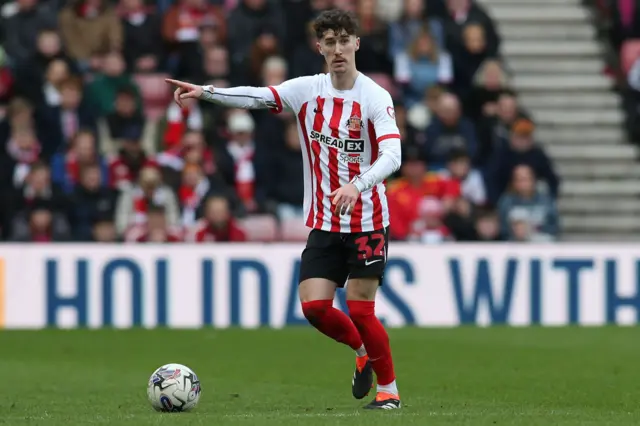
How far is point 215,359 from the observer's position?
1249 cm

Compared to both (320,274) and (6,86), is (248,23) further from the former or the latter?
(320,274)

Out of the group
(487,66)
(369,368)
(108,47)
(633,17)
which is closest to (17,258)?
(108,47)

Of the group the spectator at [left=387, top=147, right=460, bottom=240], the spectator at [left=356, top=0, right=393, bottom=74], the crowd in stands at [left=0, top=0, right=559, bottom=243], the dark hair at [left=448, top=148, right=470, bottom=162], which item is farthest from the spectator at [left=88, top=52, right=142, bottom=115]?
the dark hair at [left=448, top=148, right=470, bottom=162]

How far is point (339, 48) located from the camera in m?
8.28

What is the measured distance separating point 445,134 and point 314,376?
6770mm

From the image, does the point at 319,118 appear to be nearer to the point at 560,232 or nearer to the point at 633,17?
the point at 560,232

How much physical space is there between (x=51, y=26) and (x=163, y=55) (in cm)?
138

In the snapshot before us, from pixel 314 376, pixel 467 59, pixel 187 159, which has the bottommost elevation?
pixel 314 376

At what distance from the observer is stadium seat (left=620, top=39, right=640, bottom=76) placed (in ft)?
64.4

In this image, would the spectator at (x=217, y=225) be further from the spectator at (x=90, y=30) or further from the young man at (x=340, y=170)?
the young man at (x=340, y=170)

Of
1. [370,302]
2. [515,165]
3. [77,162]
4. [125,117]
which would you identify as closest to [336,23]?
[370,302]

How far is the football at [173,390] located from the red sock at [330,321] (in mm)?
793

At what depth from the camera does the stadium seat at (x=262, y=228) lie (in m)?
16.2

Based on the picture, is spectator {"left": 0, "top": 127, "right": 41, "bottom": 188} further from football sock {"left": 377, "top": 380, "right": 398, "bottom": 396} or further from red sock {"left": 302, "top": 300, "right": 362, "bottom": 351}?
football sock {"left": 377, "top": 380, "right": 398, "bottom": 396}
